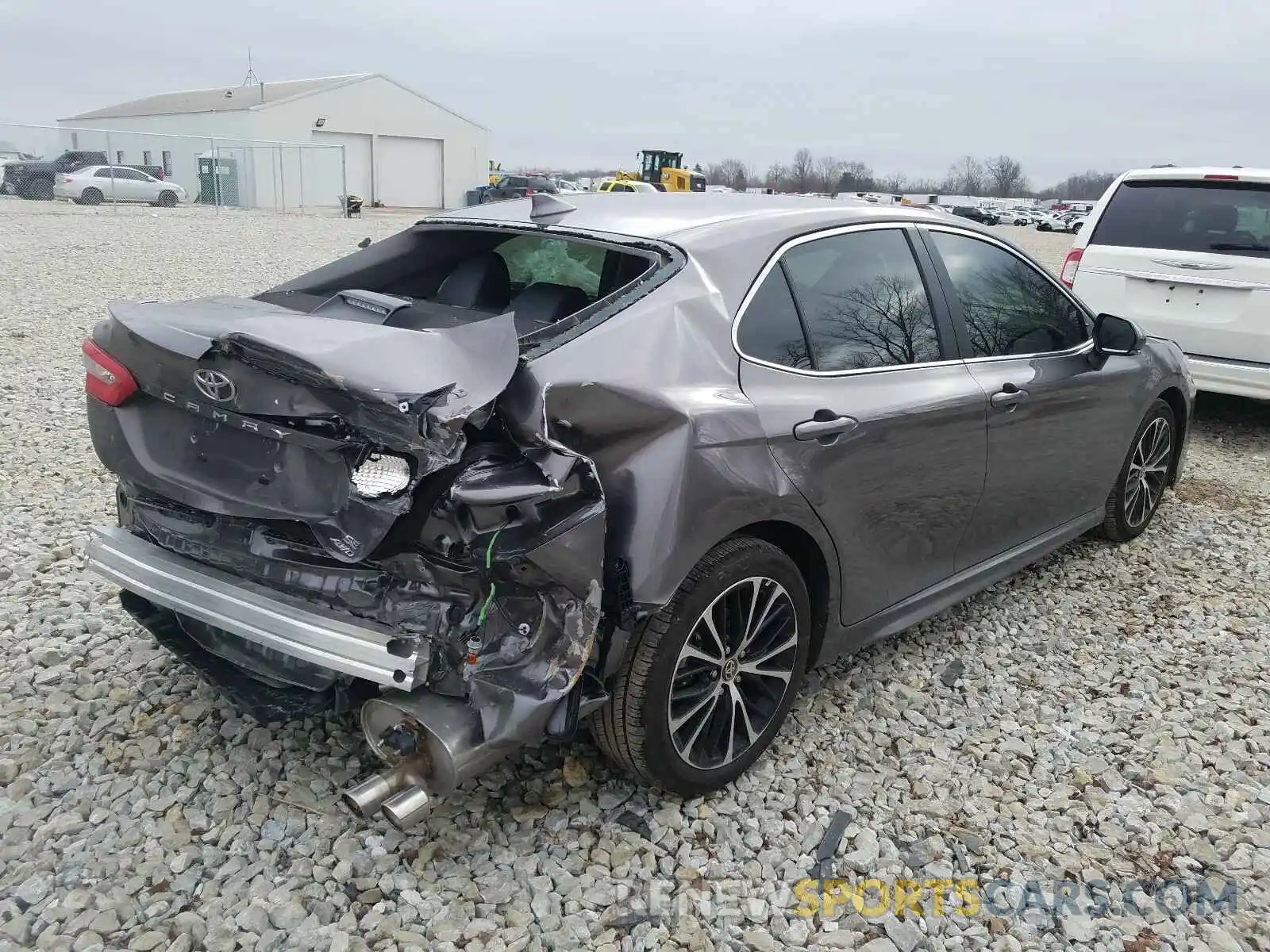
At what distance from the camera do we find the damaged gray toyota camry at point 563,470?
2.19 meters

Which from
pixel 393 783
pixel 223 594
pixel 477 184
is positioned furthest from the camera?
pixel 477 184

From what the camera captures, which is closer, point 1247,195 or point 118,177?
point 1247,195

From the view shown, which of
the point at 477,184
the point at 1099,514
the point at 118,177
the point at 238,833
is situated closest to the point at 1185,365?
the point at 1099,514

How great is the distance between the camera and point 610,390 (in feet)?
7.66

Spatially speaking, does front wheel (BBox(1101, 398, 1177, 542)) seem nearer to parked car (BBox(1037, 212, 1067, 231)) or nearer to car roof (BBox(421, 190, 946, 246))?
car roof (BBox(421, 190, 946, 246))

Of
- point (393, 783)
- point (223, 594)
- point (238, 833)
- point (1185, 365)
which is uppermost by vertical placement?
point (1185, 365)

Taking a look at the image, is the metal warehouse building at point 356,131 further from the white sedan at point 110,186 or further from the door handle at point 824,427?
the door handle at point 824,427

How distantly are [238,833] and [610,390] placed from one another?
5.19 ft

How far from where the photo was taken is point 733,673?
9.00 feet

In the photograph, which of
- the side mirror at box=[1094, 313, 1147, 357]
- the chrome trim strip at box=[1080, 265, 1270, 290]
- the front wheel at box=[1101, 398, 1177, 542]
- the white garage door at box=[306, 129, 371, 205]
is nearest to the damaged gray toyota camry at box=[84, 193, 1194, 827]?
the side mirror at box=[1094, 313, 1147, 357]

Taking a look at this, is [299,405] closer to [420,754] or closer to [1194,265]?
[420,754]

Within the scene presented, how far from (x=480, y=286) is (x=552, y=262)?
0.29 metres

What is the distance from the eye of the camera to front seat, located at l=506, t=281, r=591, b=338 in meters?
3.00

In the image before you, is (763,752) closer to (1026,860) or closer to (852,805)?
(852,805)
